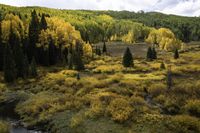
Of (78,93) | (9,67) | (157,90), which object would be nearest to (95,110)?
(78,93)

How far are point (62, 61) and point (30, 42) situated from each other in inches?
401

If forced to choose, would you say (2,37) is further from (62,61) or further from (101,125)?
(101,125)

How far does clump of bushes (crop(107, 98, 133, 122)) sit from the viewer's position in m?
38.9

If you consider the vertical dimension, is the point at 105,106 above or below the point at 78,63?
above

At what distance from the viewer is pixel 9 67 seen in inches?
2864

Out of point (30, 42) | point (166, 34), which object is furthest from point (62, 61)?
point (166, 34)

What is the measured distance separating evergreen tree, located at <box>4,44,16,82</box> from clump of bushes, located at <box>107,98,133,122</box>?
34182 mm

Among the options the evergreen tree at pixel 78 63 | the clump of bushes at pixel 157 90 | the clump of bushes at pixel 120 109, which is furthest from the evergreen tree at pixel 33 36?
the clump of bushes at pixel 120 109

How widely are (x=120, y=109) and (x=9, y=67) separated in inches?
1498

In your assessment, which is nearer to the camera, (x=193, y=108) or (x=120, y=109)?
(x=120, y=109)

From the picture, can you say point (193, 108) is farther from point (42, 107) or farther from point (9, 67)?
point (9, 67)

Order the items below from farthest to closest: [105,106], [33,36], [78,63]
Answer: [33,36]
[78,63]
[105,106]

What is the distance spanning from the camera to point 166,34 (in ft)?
607

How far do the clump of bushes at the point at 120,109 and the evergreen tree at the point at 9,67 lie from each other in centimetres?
3418
